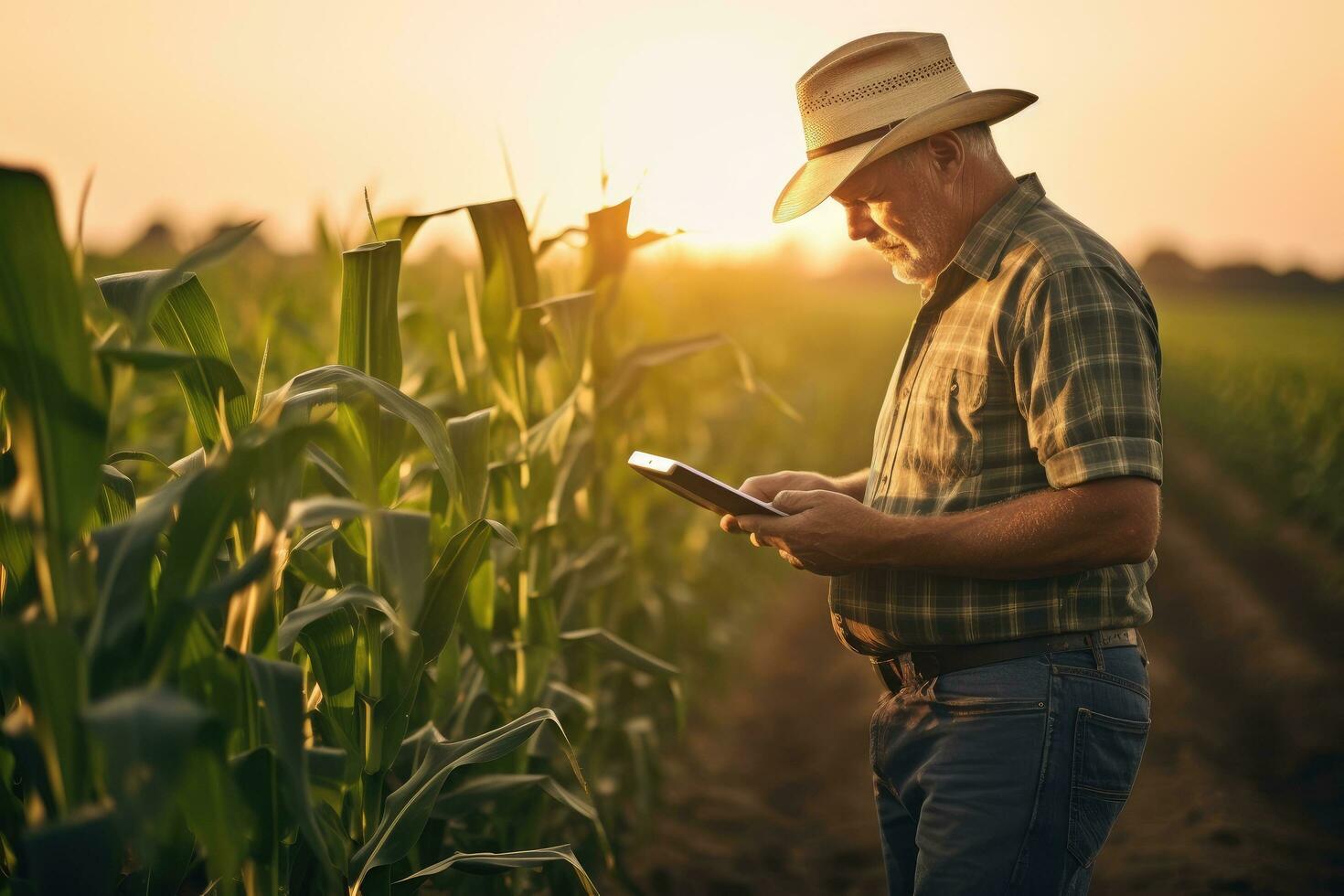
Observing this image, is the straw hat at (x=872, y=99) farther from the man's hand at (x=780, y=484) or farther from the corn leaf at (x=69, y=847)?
the corn leaf at (x=69, y=847)

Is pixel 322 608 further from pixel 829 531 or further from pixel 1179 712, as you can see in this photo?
pixel 1179 712

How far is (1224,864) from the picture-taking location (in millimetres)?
3771

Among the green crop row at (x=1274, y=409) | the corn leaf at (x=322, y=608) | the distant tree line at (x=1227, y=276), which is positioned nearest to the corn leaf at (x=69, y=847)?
the corn leaf at (x=322, y=608)

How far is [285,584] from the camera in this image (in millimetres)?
1874

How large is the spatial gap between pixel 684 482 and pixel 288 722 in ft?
2.69

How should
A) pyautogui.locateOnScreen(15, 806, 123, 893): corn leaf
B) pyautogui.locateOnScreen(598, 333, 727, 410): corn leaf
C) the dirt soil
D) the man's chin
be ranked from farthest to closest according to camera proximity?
1. the dirt soil
2. pyautogui.locateOnScreen(598, 333, 727, 410): corn leaf
3. the man's chin
4. pyautogui.locateOnScreen(15, 806, 123, 893): corn leaf

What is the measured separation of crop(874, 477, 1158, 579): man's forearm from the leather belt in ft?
0.44

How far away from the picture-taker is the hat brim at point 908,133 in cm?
185

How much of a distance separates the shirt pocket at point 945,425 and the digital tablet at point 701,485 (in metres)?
Result: 0.27

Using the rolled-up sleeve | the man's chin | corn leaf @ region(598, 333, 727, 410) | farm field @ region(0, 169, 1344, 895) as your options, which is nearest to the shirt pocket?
the rolled-up sleeve

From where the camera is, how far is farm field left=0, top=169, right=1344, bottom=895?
1275 mm

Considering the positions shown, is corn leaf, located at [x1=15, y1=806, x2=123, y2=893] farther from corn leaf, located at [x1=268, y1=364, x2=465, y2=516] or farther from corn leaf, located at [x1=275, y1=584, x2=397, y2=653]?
corn leaf, located at [x1=268, y1=364, x2=465, y2=516]

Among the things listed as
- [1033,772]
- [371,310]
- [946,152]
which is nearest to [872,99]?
[946,152]

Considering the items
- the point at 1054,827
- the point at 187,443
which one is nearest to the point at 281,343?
the point at 187,443
